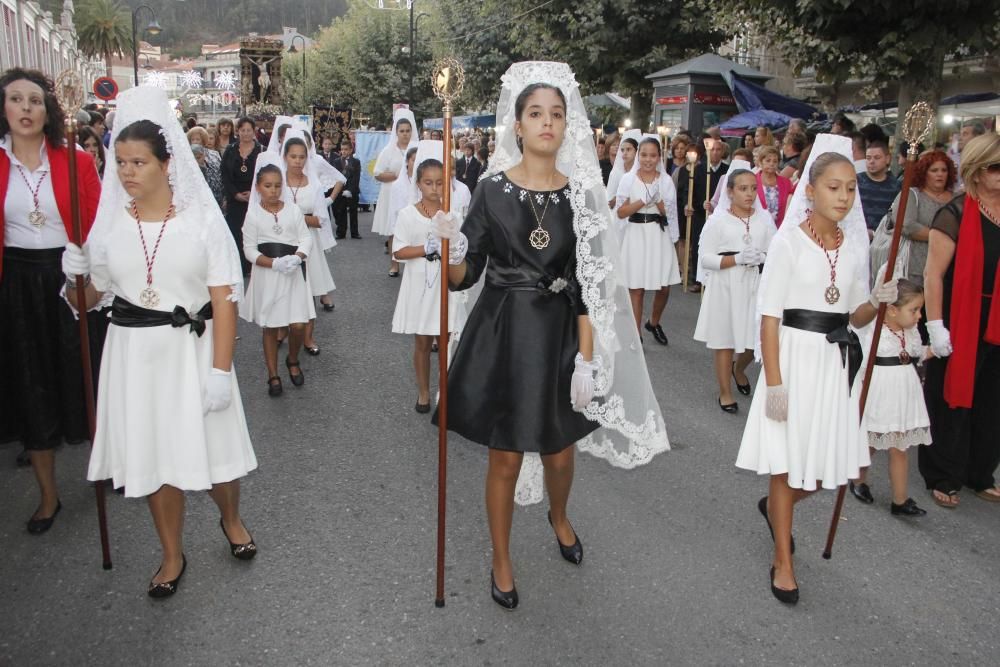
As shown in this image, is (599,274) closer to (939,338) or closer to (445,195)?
(445,195)

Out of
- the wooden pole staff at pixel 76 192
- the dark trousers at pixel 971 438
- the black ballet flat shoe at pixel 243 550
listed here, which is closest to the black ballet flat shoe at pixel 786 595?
the dark trousers at pixel 971 438

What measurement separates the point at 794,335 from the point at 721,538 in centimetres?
126

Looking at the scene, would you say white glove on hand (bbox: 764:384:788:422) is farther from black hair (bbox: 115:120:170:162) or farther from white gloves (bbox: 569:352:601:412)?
black hair (bbox: 115:120:170:162)

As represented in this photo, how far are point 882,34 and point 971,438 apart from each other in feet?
22.8

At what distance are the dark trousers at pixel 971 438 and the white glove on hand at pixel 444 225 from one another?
139 inches

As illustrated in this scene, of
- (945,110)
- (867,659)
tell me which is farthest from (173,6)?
(867,659)

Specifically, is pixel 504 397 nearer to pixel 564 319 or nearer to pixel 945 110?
pixel 564 319

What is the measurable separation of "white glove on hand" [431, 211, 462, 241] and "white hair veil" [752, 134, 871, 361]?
1518 millimetres

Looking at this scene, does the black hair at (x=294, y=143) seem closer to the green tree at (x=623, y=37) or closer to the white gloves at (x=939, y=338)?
the white gloves at (x=939, y=338)

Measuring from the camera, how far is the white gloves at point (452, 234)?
3.42 meters

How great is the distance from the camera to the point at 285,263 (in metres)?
6.71

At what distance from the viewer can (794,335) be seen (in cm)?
396

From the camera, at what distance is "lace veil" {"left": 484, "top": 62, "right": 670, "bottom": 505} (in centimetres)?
378

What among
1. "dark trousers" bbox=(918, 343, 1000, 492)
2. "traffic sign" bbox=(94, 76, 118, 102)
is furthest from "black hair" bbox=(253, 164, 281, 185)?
"traffic sign" bbox=(94, 76, 118, 102)
